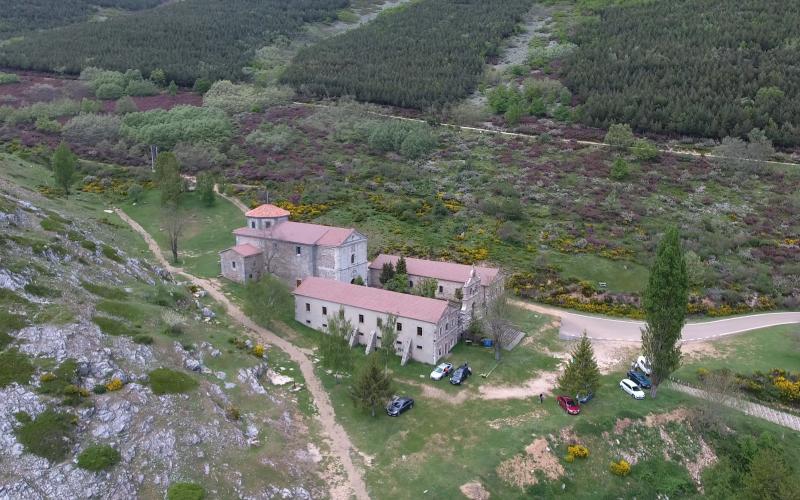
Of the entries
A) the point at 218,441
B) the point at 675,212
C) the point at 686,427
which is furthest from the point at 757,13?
the point at 218,441

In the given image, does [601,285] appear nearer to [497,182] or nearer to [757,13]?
[497,182]

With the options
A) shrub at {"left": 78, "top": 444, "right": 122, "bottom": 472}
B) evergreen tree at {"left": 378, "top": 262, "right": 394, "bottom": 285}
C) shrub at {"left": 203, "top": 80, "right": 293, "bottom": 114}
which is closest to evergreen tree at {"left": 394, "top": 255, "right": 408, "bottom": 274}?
evergreen tree at {"left": 378, "top": 262, "right": 394, "bottom": 285}

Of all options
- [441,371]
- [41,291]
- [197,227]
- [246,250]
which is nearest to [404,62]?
[197,227]

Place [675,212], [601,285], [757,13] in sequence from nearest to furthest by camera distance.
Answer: [601,285], [675,212], [757,13]

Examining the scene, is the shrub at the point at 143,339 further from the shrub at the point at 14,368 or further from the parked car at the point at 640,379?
the parked car at the point at 640,379

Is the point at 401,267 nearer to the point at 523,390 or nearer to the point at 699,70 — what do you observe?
the point at 523,390

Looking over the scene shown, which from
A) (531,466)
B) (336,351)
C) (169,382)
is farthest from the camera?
(336,351)
